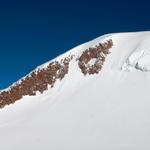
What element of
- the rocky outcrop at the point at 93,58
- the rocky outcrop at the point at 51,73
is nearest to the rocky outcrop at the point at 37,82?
the rocky outcrop at the point at 51,73

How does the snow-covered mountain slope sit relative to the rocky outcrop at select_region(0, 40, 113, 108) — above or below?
below

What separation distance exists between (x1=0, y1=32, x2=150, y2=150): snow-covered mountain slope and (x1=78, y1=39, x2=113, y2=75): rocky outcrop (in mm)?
404

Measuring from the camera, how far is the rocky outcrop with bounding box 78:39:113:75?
113 feet

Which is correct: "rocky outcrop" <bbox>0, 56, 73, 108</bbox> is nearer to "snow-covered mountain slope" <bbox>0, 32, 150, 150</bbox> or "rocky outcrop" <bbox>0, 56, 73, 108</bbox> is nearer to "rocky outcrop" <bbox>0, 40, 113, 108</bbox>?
"rocky outcrop" <bbox>0, 40, 113, 108</bbox>

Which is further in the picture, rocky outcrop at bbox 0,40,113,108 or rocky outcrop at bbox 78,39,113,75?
rocky outcrop at bbox 0,40,113,108

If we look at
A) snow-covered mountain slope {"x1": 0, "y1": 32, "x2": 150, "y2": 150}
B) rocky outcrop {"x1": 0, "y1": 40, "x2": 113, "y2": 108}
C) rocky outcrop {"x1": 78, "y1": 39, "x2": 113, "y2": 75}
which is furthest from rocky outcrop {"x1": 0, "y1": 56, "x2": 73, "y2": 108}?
rocky outcrop {"x1": 78, "y1": 39, "x2": 113, "y2": 75}

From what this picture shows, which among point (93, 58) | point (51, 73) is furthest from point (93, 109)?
point (51, 73)

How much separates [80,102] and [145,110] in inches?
244

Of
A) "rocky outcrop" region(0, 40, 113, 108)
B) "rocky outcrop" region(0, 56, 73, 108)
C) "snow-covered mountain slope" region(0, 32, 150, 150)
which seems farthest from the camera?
"rocky outcrop" region(0, 56, 73, 108)

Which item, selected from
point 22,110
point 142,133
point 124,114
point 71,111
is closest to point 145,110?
point 124,114

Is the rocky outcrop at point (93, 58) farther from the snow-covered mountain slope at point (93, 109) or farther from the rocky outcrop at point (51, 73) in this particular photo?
the snow-covered mountain slope at point (93, 109)

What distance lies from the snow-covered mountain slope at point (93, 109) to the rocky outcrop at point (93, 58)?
0.40 meters

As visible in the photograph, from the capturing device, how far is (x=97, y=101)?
29781 millimetres

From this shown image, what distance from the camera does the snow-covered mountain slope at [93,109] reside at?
23.6 metres
